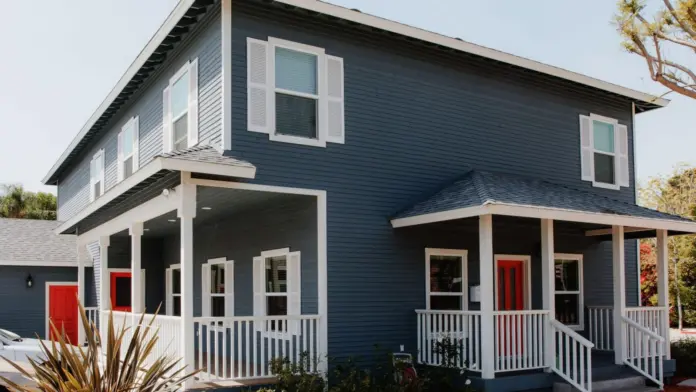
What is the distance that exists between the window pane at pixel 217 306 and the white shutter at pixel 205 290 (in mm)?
90

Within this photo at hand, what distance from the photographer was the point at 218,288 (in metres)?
16.0

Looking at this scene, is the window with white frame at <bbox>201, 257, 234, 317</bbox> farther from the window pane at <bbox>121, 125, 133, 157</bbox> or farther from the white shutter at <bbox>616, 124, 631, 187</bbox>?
the white shutter at <bbox>616, 124, 631, 187</bbox>

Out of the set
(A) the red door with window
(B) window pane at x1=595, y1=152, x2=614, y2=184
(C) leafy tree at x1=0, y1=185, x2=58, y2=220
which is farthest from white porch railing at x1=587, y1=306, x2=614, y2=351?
(C) leafy tree at x1=0, y1=185, x2=58, y2=220

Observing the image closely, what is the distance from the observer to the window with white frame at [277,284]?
1263cm

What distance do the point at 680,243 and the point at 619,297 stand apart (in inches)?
650

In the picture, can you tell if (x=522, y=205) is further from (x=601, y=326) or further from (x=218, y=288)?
(x=218, y=288)

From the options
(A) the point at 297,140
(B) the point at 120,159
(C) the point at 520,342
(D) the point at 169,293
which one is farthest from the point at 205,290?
(C) the point at 520,342

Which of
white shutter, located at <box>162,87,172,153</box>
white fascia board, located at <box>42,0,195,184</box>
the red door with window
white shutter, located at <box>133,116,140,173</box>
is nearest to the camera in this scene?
white fascia board, located at <box>42,0,195,184</box>

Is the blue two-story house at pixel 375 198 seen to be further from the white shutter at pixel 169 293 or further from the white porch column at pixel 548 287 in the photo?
the white shutter at pixel 169 293

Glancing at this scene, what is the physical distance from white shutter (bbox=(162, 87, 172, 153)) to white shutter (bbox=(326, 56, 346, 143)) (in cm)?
342

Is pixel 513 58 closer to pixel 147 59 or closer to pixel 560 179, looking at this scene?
pixel 560 179

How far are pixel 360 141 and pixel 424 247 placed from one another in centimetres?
231

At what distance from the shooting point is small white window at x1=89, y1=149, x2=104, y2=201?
19734 millimetres

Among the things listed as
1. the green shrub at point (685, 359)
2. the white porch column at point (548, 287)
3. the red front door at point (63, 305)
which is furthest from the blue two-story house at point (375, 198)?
the red front door at point (63, 305)
